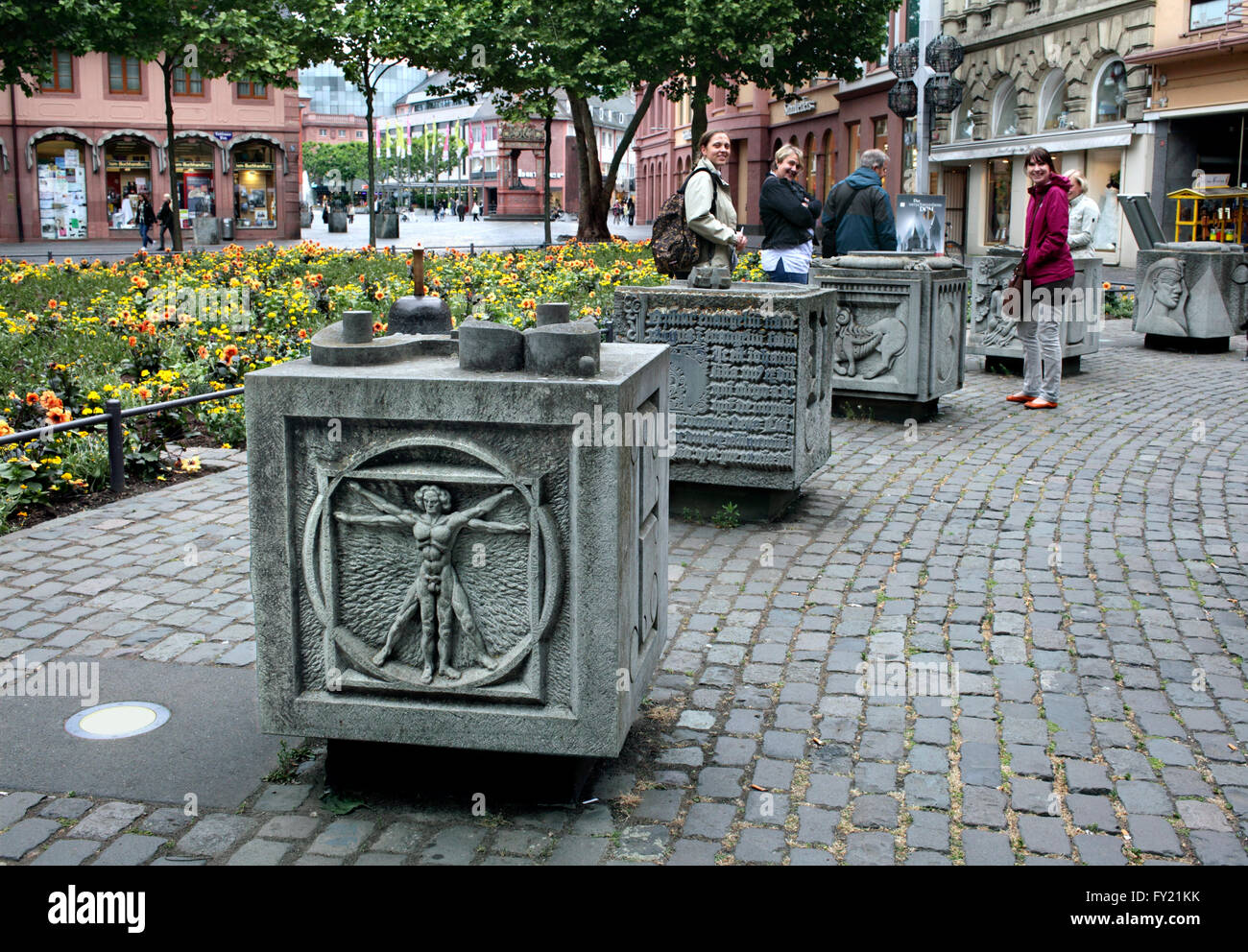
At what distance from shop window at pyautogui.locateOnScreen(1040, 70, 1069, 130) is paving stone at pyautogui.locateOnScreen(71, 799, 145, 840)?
33678 mm

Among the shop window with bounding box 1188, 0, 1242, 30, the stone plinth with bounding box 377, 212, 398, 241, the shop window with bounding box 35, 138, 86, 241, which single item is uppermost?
the shop window with bounding box 1188, 0, 1242, 30

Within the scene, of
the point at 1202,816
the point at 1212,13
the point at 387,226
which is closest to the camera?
the point at 1202,816

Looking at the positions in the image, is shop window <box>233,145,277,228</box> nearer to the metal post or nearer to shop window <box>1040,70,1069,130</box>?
shop window <box>1040,70,1069,130</box>

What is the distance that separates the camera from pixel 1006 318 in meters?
12.8

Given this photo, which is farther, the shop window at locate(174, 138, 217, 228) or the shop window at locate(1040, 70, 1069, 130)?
the shop window at locate(174, 138, 217, 228)

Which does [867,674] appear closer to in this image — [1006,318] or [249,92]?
[1006,318]

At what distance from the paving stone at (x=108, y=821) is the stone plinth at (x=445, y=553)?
46 cm

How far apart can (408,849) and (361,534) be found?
858 mm

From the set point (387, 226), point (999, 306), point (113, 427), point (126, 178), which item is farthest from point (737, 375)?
point (126, 178)

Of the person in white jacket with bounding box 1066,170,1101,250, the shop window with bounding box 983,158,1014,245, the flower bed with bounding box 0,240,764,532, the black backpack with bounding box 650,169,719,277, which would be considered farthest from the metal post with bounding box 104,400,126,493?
the shop window with bounding box 983,158,1014,245

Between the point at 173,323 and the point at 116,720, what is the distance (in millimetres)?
7441

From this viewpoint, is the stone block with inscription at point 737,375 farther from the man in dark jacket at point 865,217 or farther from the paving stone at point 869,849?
the man in dark jacket at point 865,217

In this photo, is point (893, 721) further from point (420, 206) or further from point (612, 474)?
point (420, 206)

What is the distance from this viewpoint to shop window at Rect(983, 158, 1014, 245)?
36.8m
